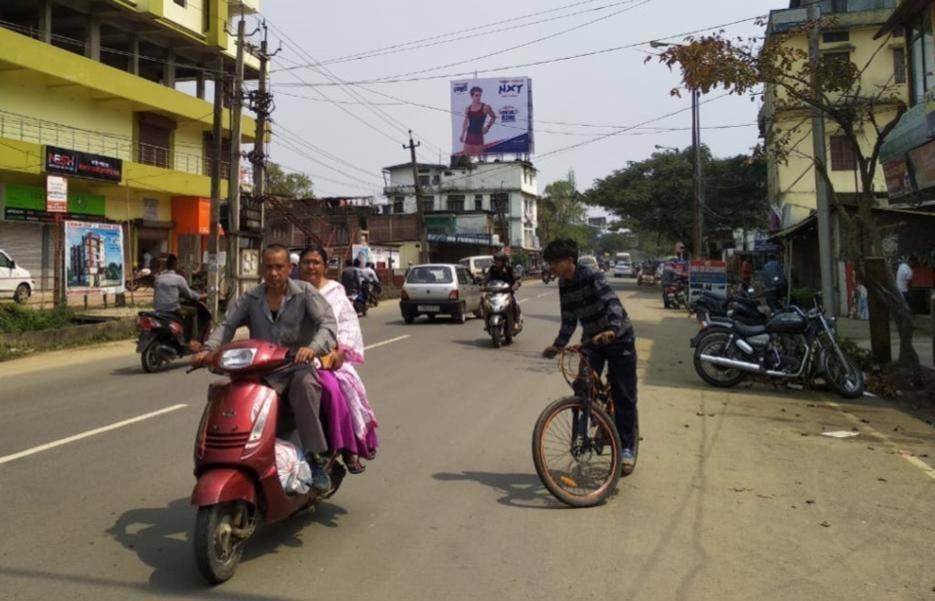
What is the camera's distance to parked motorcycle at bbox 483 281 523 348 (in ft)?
43.4

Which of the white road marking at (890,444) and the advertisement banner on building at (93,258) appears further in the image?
the advertisement banner on building at (93,258)

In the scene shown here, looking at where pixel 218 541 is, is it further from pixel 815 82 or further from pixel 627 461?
pixel 815 82

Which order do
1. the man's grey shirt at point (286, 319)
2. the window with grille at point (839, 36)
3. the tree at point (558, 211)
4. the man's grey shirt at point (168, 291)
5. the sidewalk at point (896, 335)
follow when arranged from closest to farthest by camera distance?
1. the man's grey shirt at point (286, 319)
2. the man's grey shirt at point (168, 291)
3. the sidewalk at point (896, 335)
4. the window with grille at point (839, 36)
5. the tree at point (558, 211)

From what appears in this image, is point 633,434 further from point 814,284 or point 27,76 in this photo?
point 27,76

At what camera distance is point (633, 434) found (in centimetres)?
524

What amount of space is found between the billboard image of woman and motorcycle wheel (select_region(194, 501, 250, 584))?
45.9m

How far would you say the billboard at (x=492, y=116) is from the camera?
47938 mm

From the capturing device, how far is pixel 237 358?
3578 millimetres

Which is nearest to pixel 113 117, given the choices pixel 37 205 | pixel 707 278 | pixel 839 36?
pixel 37 205

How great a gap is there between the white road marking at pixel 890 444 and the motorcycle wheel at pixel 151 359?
8.97 metres

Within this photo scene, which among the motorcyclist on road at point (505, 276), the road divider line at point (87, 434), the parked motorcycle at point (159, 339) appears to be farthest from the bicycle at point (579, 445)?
the motorcyclist on road at point (505, 276)

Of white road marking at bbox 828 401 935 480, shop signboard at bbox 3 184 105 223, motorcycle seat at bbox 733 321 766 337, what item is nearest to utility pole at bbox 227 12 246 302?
shop signboard at bbox 3 184 105 223

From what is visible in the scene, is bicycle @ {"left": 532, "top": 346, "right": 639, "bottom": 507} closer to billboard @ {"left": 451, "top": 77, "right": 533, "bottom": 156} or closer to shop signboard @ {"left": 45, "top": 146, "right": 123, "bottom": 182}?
shop signboard @ {"left": 45, "top": 146, "right": 123, "bottom": 182}

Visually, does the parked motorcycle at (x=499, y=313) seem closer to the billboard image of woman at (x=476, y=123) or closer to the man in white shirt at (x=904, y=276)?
the man in white shirt at (x=904, y=276)
